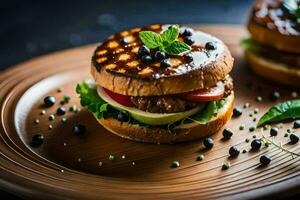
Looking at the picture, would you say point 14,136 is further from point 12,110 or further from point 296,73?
point 296,73

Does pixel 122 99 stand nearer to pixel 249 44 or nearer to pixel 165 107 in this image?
pixel 165 107

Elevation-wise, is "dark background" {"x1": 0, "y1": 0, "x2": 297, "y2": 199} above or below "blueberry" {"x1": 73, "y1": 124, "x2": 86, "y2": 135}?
below

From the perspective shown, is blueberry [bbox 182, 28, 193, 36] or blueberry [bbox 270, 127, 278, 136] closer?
blueberry [bbox 270, 127, 278, 136]

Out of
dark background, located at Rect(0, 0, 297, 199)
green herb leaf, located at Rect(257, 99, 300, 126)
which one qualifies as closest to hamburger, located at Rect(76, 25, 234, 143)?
green herb leaf, located at Rect(257, 99, 300, 126)

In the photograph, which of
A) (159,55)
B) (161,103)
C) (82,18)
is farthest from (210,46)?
(82,18)

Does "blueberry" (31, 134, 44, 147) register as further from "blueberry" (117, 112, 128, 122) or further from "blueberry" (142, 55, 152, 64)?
"blueberry" (142, 55, 152, 64)

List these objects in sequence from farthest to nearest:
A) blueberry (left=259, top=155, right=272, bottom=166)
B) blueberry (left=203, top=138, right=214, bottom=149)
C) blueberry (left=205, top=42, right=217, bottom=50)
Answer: blueberry (left=205, top=42, right=217, bottom=50) < blueberry (left=203, top=138, right=214, bottom=149) < blueberry (left=259, top=155, right=272, bottom=166)

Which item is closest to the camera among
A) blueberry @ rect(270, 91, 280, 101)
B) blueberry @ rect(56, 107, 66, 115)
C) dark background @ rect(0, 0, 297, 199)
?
blueberry @ rect(56, 107, 66, 115)
